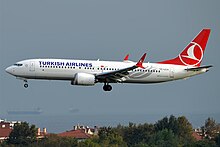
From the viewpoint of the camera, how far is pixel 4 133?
185875 mm

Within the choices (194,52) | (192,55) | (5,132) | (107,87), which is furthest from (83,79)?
(5,132)

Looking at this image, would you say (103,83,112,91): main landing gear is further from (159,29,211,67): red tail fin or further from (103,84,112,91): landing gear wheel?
(159,29,211,67): red tail fin

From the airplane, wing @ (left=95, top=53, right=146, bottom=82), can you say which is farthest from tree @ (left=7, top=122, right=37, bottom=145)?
wing @ (left=95, top=53, right=146, bottom=82)

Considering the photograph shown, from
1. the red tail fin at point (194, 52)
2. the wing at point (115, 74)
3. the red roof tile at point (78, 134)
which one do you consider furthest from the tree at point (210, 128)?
the wing at point (115, 74)

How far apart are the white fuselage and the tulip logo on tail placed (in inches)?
98.3

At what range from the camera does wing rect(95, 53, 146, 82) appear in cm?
8777

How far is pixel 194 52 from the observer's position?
97375mm

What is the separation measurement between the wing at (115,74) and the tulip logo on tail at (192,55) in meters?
8.84

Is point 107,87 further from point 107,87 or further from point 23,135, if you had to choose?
point 23,135

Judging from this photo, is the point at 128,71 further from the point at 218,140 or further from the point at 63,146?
the point at 63,146

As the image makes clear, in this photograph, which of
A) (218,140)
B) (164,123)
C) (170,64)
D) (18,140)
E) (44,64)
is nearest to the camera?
(44,64)

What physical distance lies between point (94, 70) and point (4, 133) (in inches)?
3910

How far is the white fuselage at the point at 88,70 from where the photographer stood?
288 ft

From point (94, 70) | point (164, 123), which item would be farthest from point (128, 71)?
point (164, 123)
